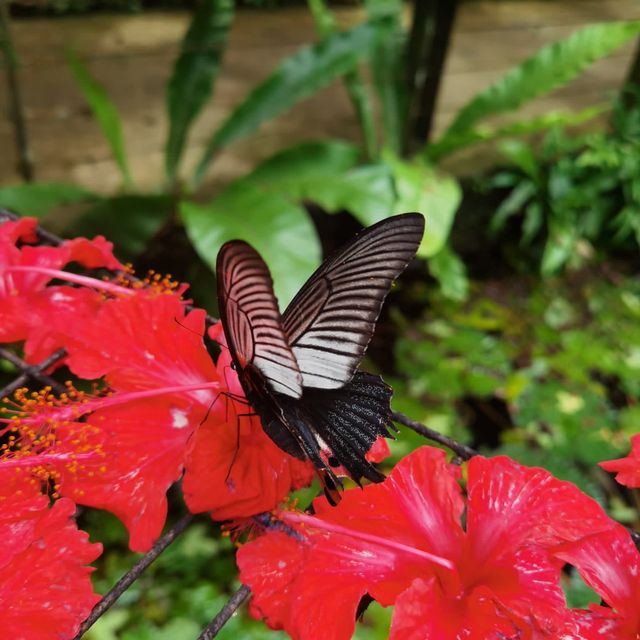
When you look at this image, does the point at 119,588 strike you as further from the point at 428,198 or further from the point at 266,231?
the point at 428,198

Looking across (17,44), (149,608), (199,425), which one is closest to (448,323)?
(149,608)

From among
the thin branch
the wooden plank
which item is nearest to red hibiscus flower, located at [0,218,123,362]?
the thin branch

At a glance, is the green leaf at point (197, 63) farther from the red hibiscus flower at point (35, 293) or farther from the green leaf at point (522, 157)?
the red hibiscus flower at point (35, 293)

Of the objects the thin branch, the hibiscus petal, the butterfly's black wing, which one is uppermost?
the butterfly's black wing

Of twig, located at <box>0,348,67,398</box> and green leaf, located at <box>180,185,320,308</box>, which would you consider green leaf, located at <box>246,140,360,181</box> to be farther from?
twig, located at <box>0,348,67,398</box>

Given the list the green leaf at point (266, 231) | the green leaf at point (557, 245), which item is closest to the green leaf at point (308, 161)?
the green leaf at point (266, 231)

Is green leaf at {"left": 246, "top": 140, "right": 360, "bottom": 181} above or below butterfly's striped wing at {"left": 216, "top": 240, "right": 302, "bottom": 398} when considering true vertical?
below

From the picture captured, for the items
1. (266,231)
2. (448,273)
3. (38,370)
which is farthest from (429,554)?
(448,273)

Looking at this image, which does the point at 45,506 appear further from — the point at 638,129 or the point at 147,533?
the point at 638,129
